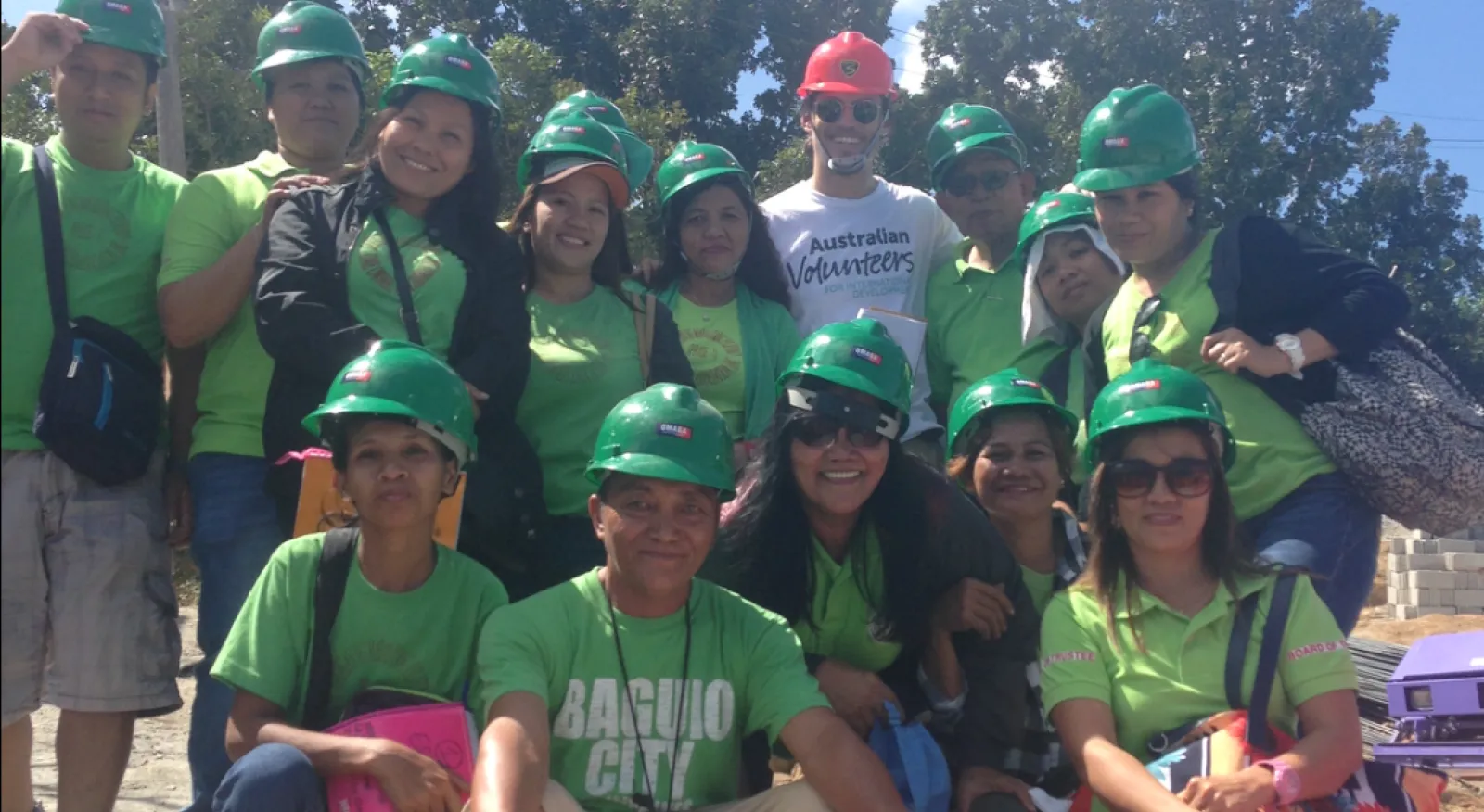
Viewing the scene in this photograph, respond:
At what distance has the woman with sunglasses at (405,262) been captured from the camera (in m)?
3.76

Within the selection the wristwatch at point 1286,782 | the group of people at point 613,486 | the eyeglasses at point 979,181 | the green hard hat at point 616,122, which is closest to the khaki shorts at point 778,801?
the group of people at point 613,486

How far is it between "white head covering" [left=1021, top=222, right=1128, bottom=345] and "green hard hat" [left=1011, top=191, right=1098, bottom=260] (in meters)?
0.02

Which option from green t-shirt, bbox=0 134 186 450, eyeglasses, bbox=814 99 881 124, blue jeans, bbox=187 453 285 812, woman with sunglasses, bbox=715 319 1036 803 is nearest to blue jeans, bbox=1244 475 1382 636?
woman with sunglasses, bbox=715 319 1036 803

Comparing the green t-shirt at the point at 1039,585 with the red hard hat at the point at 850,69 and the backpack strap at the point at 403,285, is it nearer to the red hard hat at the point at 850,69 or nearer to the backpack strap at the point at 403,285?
the backpack strap at the point at 403,285

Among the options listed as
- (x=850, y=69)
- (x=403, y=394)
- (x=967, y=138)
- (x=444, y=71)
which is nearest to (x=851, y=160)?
(x=850, y=69)

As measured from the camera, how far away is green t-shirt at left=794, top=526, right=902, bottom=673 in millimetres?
3871

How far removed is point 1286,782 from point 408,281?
2682mm

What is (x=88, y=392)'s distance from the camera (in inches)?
145

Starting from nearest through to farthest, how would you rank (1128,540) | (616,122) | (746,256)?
(1128,540) → (746,256) → (616,122)

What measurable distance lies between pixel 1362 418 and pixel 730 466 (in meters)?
1.85

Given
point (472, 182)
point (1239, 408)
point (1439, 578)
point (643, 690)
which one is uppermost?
point (472, 182)

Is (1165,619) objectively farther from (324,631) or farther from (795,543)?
(324,631)

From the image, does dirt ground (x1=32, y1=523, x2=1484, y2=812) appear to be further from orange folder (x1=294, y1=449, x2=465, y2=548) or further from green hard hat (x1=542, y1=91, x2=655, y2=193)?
green hard hat (x1=542, y1=91, x2=655, y2=193)

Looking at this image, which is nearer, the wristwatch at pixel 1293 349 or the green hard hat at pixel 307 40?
the wristwatch at pixel 1293 349
